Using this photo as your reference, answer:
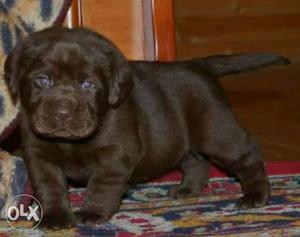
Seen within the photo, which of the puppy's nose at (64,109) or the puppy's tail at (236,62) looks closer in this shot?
the puppy's nose at (64,109)

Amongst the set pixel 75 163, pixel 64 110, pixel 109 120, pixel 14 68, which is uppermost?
pixel 14 68

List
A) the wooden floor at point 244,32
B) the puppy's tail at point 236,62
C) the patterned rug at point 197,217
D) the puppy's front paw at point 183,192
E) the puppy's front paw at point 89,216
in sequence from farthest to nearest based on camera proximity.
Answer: the wooden floor at point 244,32
the puppy's front paw at point 183,192
the puppy's tail at point 236,62
the puppy's front paw at point 89,216
the patterned rug at point 197,217

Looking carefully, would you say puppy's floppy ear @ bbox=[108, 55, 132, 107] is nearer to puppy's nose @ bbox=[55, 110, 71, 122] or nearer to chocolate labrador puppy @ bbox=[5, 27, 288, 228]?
chocolate labrador puppy @ bbox=[5, 27, 288, 228]

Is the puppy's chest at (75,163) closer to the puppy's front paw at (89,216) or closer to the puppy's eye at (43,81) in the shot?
the puppy's front paw at (89,216)

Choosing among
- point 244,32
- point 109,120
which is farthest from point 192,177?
point 244,32

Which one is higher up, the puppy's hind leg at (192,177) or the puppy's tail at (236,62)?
the puppy's tail at (236,62)

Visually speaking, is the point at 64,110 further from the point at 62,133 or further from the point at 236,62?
the point at 236,62

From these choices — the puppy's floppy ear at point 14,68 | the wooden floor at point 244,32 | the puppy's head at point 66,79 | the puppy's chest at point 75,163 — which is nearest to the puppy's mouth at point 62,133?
the puppy's head at point 66,79

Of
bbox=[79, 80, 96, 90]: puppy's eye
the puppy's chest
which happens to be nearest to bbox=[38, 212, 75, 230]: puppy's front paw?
the puppy's chest
